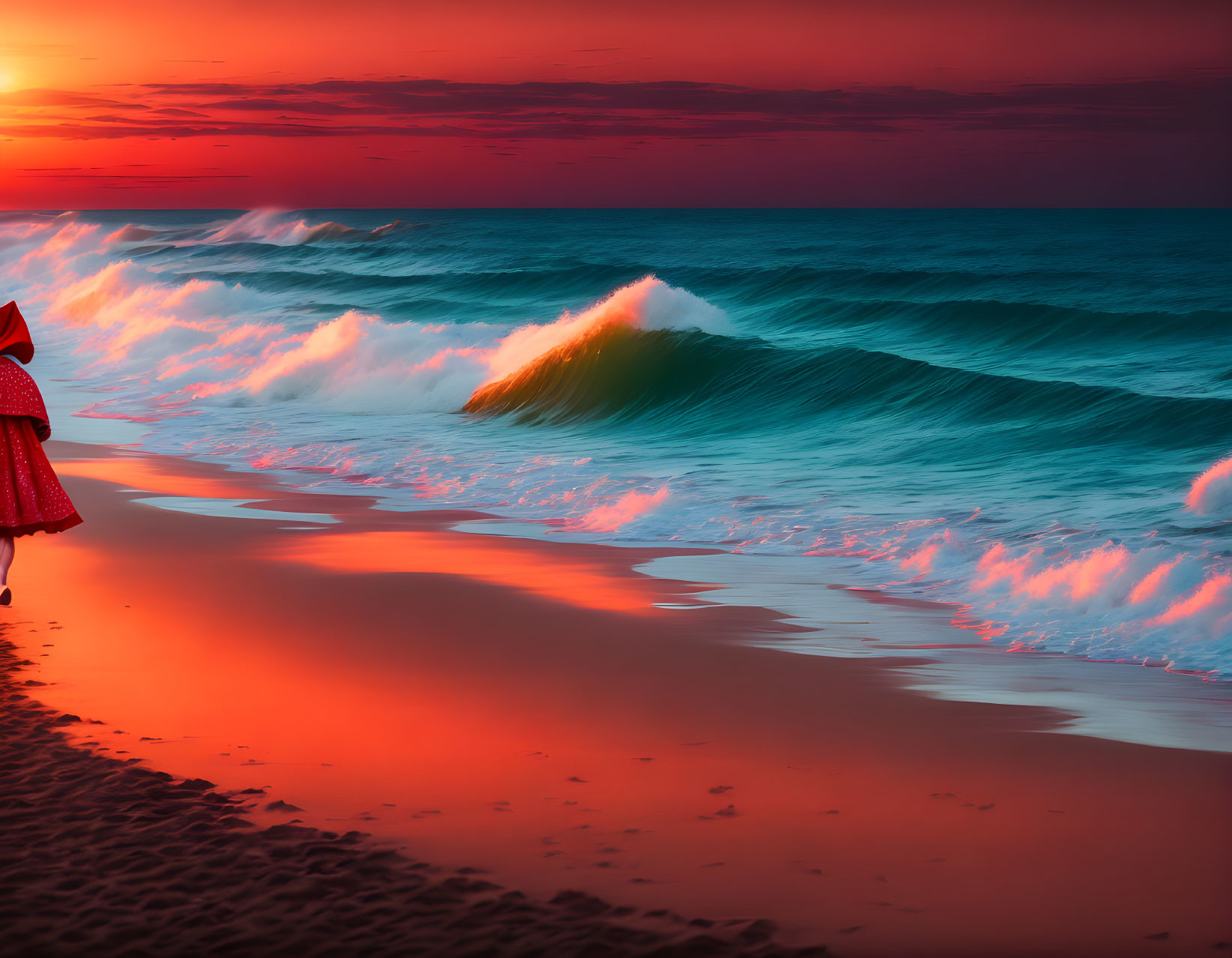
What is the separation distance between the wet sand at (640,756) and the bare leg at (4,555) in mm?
199

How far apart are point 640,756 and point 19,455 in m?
4.06

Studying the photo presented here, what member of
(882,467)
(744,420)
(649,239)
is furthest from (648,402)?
(649,239)

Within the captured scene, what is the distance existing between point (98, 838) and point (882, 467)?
975 centimetres

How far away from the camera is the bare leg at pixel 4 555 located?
7004mm

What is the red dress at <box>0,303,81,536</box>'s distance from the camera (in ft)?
22.8

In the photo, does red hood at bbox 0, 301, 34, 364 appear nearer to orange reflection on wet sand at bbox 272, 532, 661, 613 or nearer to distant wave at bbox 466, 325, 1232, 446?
orange reflection on wet sand at bbox 272, 532, 661, 613

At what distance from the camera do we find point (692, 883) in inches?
154

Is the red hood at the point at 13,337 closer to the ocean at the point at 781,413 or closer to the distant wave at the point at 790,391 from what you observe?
the ocean at the point at 781,413

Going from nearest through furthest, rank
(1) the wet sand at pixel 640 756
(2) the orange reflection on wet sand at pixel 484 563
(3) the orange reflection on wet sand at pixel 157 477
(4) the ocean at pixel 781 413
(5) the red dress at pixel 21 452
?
(1) the wet sand at pixel 640 756 < (5) the red dress at pixel 21 452 < (2) the orange reflection on wet sand at pixel 484 563 < (4) the ocean at pixel 781 413 < (3) the orange reflection on wet sand at pixel 157 477

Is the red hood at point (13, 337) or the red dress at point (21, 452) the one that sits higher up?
the red hood at point (13, 337)

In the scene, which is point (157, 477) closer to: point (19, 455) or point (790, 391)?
point (19, 455)

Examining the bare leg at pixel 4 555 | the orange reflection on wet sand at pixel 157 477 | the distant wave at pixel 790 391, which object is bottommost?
the bare leg at pixel 4 555

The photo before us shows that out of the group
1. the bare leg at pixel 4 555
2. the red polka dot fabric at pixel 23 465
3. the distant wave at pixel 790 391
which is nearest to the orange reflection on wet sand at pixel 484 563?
the red polka dot fabric at pixel 23 465

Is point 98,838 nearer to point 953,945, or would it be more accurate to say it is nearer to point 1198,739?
point 953,945
